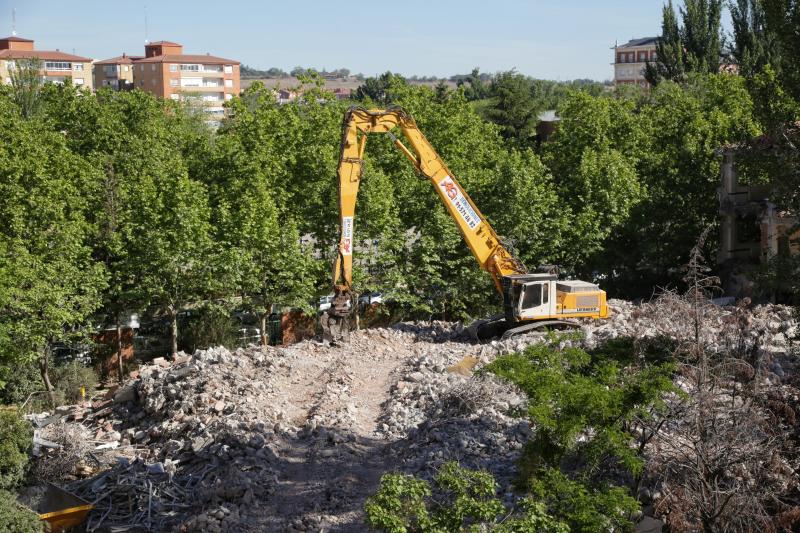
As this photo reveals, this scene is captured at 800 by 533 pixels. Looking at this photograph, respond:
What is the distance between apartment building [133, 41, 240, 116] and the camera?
106688 mm

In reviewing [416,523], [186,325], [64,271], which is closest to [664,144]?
[186,325]

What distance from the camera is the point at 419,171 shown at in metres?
25.2

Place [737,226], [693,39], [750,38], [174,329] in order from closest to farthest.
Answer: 1. [174,329]
2. [737,226]
3. [750,38]
4. [693,39]

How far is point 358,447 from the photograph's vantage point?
19188 millimetres

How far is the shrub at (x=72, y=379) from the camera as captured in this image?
26875 millimetres

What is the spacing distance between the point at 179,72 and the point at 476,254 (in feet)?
291

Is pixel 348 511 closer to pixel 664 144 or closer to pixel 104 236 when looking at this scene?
pixel 104 236

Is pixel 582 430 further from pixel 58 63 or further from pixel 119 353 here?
pixel 58 63

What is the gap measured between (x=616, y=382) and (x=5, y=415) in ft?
36.7

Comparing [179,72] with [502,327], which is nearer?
[502,327]

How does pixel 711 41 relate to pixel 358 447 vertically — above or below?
above

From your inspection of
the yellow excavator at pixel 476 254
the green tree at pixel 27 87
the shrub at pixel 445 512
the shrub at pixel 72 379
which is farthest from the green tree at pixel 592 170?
the green tree at pixel 27 87

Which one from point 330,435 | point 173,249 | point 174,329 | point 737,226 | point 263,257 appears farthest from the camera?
point 737,226

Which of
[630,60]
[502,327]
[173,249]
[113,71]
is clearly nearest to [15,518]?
[502,327]
